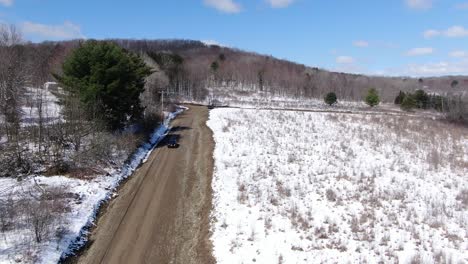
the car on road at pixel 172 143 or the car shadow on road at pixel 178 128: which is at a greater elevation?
the car shadow on road at pixel 178 128

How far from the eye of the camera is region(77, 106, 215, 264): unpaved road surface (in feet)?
48.9

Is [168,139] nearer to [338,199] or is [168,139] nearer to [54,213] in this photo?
[54,213]

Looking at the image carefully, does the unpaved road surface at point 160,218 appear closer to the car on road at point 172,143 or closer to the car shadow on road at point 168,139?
the car on road at point 172,143

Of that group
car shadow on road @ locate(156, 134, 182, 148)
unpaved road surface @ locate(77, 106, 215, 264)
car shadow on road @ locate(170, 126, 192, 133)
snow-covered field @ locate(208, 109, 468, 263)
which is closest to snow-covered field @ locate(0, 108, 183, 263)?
unpaved road surface @ locate(77, 106, 215, 264)

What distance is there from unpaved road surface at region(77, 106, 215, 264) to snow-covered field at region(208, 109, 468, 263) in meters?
0.87

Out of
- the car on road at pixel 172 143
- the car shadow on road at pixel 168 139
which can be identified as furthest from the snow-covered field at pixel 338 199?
the car shadow on road at pixel 168 139

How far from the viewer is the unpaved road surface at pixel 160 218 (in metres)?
14.9

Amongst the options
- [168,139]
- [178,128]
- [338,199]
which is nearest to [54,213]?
[338,199]

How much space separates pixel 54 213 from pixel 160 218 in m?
4.64

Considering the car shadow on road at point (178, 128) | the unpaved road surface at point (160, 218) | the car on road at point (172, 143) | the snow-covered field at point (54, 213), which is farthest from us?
the car shadow on road at point (178, 128)

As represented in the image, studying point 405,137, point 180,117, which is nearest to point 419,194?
point 405,137

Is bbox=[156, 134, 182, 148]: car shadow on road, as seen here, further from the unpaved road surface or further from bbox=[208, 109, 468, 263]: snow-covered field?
the unpaved road surface

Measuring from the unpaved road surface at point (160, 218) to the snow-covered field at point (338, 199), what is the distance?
0.87 m

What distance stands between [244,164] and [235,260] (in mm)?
11531
